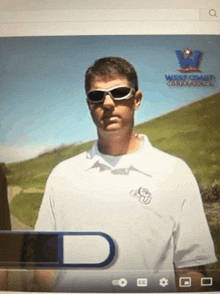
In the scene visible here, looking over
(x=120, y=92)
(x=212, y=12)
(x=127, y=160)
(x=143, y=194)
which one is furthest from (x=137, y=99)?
(x=212, y=12)

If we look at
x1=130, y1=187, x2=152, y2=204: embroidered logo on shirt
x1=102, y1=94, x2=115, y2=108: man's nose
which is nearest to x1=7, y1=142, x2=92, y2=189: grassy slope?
x1=102, y1=94, x2=115, y2=108: man's nose

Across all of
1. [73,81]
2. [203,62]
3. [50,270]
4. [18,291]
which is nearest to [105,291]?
[50,270]

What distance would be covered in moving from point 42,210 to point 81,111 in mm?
566

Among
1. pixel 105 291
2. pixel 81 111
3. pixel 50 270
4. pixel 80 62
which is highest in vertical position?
pixel 80 62

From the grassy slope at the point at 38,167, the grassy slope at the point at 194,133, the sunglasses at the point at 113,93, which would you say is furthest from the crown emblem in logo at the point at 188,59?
the grassy slope at the point at 38,167

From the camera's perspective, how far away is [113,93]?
1.27 m

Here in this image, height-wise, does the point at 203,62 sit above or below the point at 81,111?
above

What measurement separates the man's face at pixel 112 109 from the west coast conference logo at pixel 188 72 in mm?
207

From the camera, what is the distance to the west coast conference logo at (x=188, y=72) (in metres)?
1.30

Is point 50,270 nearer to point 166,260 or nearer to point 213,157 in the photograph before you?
point 166,260

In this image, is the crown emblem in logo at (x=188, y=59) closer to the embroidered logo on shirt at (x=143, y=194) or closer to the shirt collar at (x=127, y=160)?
the shirt collar at (x=127, y=160)

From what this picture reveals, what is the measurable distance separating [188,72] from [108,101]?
46 centimetres

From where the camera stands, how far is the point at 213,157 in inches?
50.8

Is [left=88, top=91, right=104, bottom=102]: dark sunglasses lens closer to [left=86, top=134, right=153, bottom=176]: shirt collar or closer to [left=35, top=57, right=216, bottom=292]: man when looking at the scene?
[left=35, top=57, right=216, bottom=292]: man
